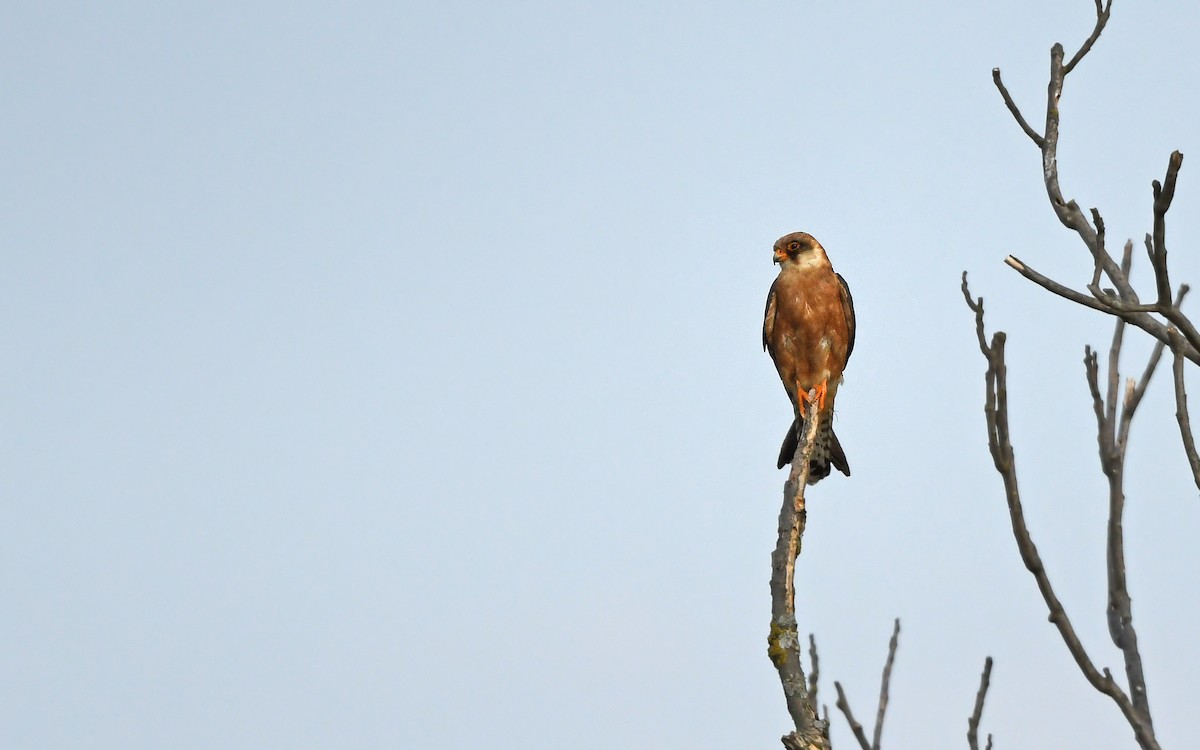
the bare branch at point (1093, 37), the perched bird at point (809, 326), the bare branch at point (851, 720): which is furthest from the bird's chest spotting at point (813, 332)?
→ the bare branch at point (851, 720)

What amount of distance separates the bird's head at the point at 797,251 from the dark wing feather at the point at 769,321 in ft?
0.57

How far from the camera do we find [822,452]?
8.12 metres

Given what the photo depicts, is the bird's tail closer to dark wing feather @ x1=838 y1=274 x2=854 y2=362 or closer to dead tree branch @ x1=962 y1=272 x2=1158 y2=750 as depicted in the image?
dark wing feather @ x1=838 y1=274 x2=854 y2=362

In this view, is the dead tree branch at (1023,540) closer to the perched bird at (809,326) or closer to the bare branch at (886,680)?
the bare branch at (886,680)

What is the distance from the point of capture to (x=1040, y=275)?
2.57 m

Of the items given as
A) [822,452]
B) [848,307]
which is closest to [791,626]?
[822,452]

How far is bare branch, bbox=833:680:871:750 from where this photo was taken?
9.56ft

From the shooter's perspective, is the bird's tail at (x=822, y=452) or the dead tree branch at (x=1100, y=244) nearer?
the dead tree branch at (x=1100, y=244)

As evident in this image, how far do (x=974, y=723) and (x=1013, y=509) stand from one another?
95 centimetres

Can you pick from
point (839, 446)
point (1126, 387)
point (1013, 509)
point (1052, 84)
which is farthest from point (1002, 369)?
point (839, 446)

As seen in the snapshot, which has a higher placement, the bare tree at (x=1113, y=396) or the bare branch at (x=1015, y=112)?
the bare branch at (x=1015, y=112)

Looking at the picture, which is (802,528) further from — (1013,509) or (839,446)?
(839,446)

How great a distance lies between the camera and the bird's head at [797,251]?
28.7 feet

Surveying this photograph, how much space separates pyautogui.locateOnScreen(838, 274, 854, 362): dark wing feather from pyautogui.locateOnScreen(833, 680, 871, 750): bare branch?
18.4 feet
